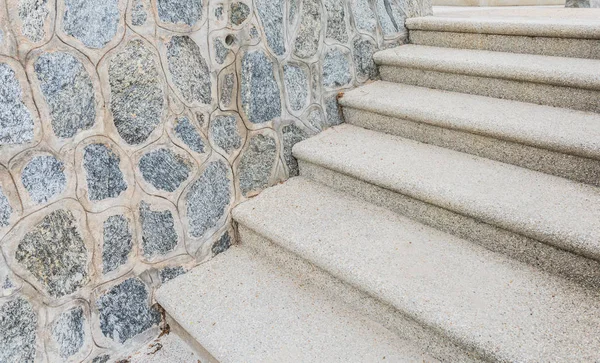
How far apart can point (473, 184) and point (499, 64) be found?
2.05 ft

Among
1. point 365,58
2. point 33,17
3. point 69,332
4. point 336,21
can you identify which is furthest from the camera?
point 365,58

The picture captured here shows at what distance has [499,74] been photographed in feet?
5.67

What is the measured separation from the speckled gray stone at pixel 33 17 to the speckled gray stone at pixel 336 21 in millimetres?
1107

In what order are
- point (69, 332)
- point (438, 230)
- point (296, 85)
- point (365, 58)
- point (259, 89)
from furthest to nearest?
point (365, 58) < point (296, 85) < point (259, 89) < point (438, 230) < point (69, 332)

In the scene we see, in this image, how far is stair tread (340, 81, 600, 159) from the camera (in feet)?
4.55

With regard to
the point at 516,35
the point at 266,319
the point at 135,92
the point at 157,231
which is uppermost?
the point at 135,92

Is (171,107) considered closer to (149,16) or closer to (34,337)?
(149,16)

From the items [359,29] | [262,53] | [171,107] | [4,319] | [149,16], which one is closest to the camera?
[4,319]

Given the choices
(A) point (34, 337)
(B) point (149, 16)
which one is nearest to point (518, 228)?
(B) point (149, 16)

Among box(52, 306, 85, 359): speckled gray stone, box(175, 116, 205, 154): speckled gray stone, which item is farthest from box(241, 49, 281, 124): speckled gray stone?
box(52, 306, 85, 359): speckled gray stone

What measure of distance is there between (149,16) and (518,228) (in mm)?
1313

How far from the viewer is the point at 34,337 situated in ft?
4.17

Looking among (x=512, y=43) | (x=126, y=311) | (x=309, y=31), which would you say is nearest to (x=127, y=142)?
(x=126, y=311)

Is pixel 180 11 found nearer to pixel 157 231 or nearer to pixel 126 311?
pixel 157 231
